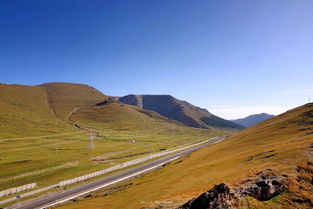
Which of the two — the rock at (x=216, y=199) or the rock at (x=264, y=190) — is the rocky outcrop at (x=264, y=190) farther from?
the rock at (x=216, y=199)

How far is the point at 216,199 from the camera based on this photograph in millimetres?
21094

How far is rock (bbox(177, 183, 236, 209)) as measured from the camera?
20719 millimetres

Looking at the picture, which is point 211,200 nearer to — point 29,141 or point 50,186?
point 50,186

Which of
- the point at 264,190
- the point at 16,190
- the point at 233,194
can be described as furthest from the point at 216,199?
the point at 16,190

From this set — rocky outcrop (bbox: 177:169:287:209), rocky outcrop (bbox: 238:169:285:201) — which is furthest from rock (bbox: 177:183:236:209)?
Result: rocky outcrop (bbox: 238:169:285:201)

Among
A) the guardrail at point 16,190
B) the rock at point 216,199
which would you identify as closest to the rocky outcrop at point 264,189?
the rock at point 216,199

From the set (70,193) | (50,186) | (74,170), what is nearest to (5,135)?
(74,170)

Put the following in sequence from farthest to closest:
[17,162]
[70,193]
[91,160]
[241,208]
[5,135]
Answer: [5,135] → [91,160] → [17,162] → [70,193] → [241,208]

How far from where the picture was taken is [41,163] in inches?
4513

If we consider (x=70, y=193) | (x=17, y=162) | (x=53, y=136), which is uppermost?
(x=53, y=136)

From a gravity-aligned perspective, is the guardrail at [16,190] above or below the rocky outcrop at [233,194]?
below

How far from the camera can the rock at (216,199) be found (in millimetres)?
20719

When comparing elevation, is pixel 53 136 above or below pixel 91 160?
above

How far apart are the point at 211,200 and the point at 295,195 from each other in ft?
29.2
